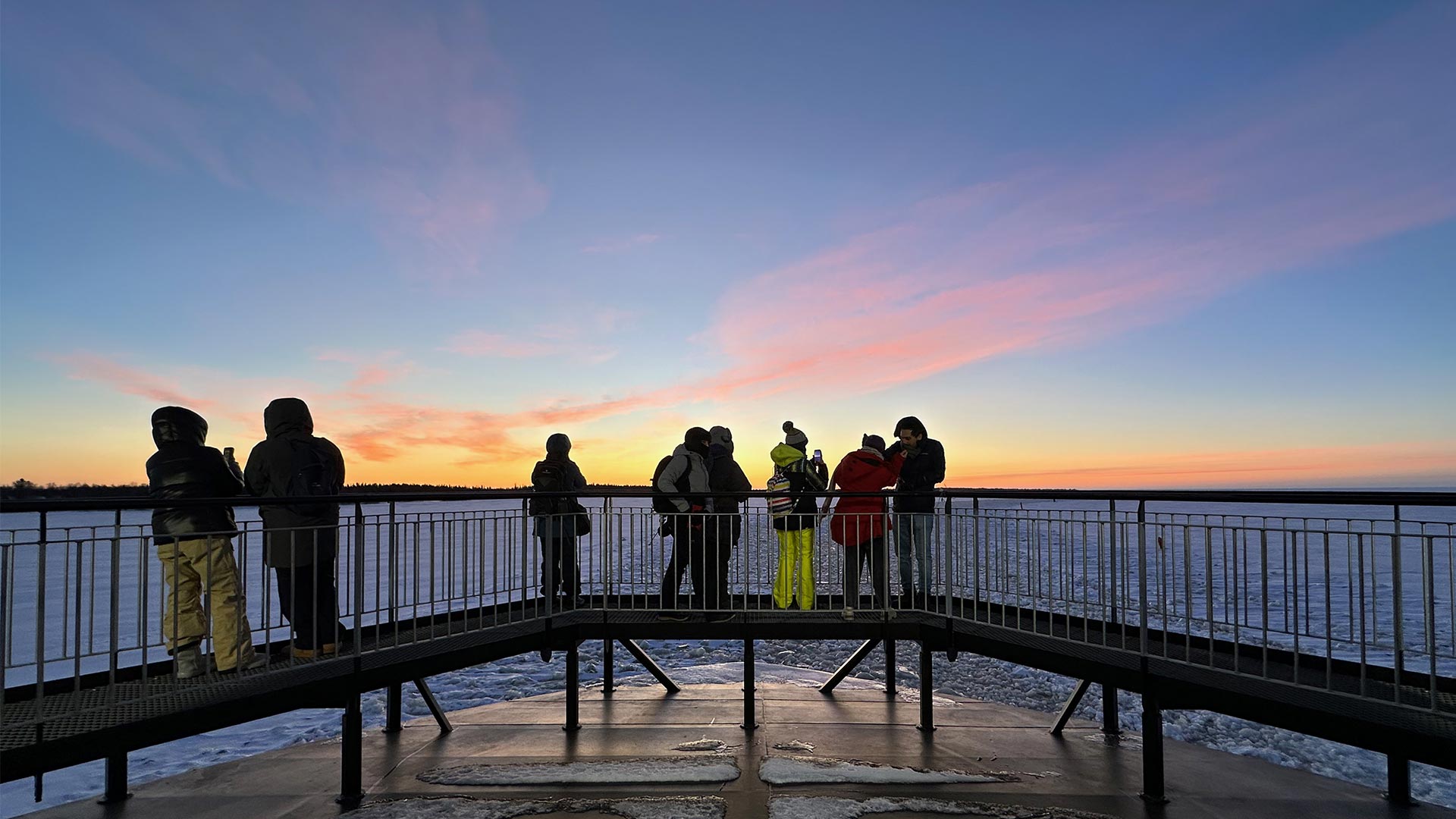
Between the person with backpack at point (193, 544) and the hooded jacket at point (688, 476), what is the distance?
376 cm

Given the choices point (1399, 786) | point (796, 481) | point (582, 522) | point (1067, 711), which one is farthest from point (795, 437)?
point (1399, 786)

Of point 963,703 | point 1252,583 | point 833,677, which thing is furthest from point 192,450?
point 1252,583

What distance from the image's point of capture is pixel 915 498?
864 centimetres

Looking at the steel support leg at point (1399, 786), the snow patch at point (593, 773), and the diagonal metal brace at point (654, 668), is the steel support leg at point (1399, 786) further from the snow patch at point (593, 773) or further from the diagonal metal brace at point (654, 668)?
the diagonal metal brace at point (654, 668)

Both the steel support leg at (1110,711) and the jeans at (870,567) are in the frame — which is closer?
the jeans at (870,567)

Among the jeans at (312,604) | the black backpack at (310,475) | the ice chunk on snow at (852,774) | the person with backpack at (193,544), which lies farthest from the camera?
the ice chunk on snow at (852,774)

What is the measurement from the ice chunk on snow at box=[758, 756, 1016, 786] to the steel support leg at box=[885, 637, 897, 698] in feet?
8.44

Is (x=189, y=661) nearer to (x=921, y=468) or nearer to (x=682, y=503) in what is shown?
(x=682, y=503)

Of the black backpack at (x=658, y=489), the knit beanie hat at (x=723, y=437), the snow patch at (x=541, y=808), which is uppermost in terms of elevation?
the knit beanie hat at (x=723, y=437)

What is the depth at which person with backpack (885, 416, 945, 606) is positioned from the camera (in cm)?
841

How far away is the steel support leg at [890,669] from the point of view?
1007 cm

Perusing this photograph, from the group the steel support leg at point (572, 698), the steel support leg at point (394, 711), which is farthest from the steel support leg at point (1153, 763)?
the steel support leg at point (394, 711)

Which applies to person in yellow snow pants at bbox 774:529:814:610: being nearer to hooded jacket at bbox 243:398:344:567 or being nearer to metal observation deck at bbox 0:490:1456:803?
metal observation deck at bbox 0:490:1456:803

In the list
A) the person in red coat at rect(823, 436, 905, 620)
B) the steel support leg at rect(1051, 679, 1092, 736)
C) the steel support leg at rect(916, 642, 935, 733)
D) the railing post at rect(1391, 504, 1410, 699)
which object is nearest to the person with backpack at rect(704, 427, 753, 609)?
the person in red coat at rect(823, 436, 905, 620)
